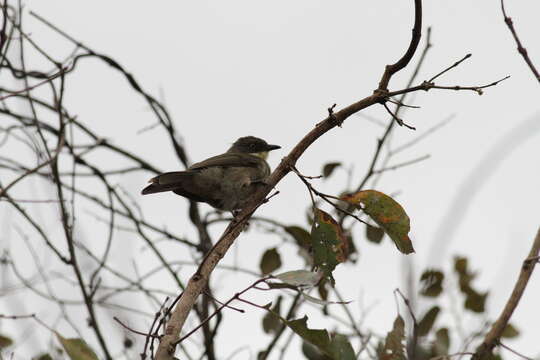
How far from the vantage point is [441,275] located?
5.96 metres

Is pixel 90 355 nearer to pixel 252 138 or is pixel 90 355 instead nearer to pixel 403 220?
pixel 403 220

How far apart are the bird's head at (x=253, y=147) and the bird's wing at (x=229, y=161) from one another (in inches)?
32.4

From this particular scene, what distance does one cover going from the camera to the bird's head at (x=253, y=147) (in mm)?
7172

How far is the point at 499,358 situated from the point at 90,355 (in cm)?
372

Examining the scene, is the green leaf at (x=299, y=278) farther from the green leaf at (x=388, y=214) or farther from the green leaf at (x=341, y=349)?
the green leaf at (x=388, y=214)

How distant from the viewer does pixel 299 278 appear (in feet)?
10.1

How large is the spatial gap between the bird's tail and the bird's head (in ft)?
5.30

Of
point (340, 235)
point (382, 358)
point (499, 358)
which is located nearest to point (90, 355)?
point (340, 235)

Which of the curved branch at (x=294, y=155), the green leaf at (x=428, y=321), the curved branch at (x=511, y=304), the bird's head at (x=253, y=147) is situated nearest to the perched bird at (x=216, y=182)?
the bird's head at (x=253, y=147)

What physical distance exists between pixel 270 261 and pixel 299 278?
2.69 m

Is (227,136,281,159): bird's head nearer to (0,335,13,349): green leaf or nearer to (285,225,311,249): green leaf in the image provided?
(285,225,311,249): green leaf

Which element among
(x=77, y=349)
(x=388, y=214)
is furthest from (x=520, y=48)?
(x=77, y=349)

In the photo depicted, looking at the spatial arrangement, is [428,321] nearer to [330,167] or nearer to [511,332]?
[330,167]

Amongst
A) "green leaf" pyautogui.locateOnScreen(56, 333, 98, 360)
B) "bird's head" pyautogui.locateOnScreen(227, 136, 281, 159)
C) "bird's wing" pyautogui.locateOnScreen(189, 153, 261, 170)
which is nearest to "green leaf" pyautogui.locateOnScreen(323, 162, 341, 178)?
"bird's wing" pyautogui.locateOnScreen(189, 153, 261, 170)
